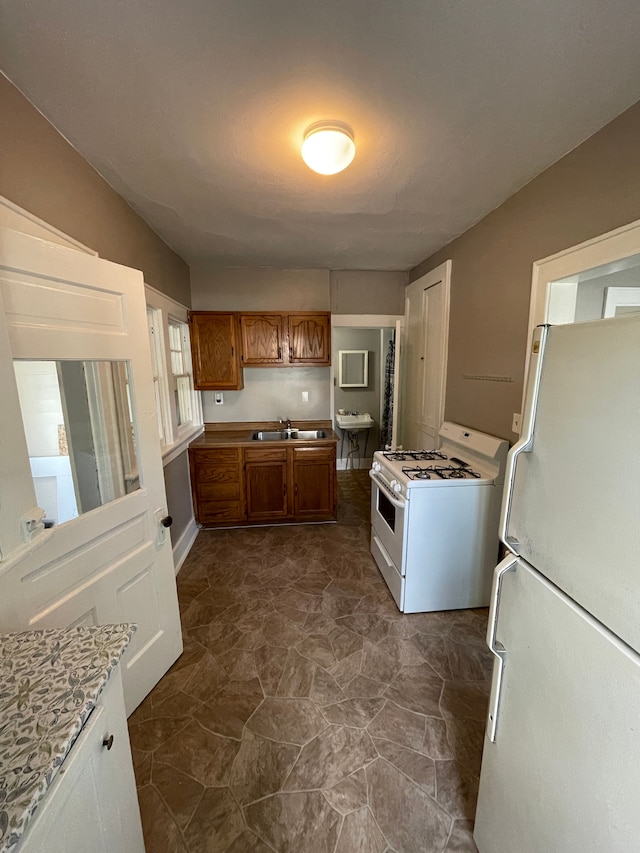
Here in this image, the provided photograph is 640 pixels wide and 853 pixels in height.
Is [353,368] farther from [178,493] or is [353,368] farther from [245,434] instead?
[178,493]

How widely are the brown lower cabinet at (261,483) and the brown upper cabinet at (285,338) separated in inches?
37.0

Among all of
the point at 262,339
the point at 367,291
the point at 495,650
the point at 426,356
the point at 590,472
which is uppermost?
the point at 367,291

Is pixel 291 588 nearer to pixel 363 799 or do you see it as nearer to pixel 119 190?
pixel 363 799

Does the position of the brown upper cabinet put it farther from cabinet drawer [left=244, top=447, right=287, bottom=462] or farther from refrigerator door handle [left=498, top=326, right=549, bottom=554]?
refrigerator door handle [left=498, top=326, right=549, bottom=554]

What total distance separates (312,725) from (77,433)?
66.8 inches

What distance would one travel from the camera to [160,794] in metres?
1.30

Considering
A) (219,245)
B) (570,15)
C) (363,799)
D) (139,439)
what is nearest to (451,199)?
(570,15)

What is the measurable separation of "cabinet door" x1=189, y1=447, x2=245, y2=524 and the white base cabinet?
2.38 m

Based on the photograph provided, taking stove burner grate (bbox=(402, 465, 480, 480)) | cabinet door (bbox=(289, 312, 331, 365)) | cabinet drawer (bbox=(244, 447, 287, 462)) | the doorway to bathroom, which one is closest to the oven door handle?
stove burner grate (bbox=(402, 465, 480, 480))

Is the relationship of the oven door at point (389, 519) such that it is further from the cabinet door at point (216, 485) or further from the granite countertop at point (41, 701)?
the granite countertop at point (41, 701)

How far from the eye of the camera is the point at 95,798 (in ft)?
2.43

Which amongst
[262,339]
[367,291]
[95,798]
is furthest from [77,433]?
[367,291]

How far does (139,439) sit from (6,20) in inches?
55.0

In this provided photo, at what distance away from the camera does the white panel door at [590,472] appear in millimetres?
624
